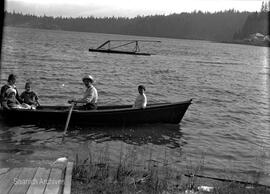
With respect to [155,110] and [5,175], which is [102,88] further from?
[5,175]

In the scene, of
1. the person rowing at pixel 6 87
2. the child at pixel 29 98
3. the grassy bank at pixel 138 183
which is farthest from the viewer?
the child at pixel 29 98

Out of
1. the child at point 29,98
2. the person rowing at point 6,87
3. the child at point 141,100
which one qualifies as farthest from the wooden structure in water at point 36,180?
the child at point 29,98

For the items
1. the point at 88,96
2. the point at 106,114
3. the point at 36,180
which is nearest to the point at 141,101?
the point at 106,114

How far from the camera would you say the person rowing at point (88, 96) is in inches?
498

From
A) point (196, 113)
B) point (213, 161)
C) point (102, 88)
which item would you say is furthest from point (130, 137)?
point (102, 88)

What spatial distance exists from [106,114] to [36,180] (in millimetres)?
7979

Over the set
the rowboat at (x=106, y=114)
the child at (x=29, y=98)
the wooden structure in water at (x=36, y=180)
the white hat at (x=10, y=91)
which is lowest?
the rowboat at (x=106, y=114)

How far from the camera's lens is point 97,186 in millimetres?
5809

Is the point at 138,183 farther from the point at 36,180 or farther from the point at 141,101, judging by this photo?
the point at 141,101

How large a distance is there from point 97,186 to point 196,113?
13199 millimetres

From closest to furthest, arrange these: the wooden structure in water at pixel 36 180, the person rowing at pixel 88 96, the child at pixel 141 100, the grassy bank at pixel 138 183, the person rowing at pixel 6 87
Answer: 1. the wooden structure in water at pixel 36 180
2. the grassy bank at pixel 138 183
3. the person rowing at pixel 6 87
4. the person rowing at pixel 88 96
5. the child at pixel 141 100

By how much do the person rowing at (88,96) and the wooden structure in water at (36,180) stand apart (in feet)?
21.9

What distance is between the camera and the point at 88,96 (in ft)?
42.8

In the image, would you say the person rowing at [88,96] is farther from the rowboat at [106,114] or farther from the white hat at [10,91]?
the white hat at [10,91]
